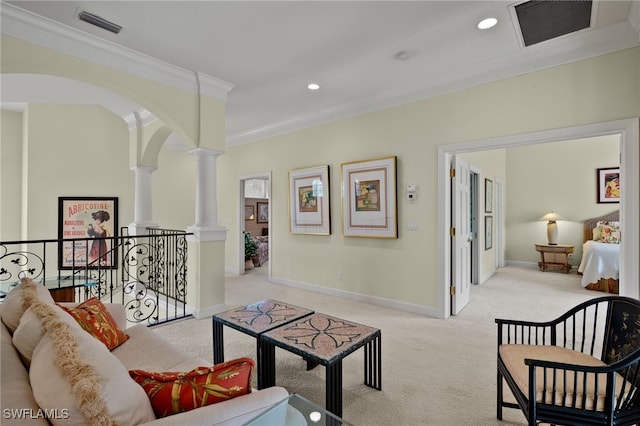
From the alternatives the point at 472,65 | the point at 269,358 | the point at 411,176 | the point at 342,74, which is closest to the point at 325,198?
the point at 411,176

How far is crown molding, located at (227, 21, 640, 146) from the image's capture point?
8.65ft

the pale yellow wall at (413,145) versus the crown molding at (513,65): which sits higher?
the crown molding at (513,65)

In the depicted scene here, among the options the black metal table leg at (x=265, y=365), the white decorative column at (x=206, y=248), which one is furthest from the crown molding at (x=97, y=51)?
the black metal table leg at (x=265, y=365)

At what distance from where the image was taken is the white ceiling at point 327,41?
7.83 feet

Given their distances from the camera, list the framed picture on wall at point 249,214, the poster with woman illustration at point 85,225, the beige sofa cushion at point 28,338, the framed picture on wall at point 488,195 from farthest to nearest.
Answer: the framed picture on wall at point 249,214, the framed picture on wall at point 488,195, the poster with woman illustration at point 85,225, the beige sofa cushion at point 28,338

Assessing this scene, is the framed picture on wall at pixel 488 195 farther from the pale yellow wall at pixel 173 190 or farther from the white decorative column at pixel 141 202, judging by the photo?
the pale yellow wall at pixel 173 190

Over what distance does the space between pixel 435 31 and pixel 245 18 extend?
5.33 feet

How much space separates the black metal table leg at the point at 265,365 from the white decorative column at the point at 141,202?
3.56m

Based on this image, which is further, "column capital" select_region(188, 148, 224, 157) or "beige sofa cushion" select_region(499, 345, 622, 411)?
"column capital" select_region(188, 148, 224, 157)

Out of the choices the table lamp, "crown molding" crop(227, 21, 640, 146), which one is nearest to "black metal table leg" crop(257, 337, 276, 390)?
"crown molding" crop(227, 21, 640, 146)

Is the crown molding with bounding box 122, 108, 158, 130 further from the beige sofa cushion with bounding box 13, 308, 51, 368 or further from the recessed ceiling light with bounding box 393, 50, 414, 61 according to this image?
the beige sofa cushion with bounding box 13, 308, 51, 368

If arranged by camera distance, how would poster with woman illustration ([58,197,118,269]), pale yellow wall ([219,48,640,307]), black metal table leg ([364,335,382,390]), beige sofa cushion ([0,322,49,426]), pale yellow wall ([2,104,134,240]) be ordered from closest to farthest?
→ beige sofa cushion ([0,322,49,426])
black metal table leg ([364,335,382,390])
pale yellow wall ([219,48,640,307])
pale yellow wall ([2,104,134,240])
poster with woman illustration ([58,197,118,269])

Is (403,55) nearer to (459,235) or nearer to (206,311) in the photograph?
(459,235)

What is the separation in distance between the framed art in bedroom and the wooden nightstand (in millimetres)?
1230
